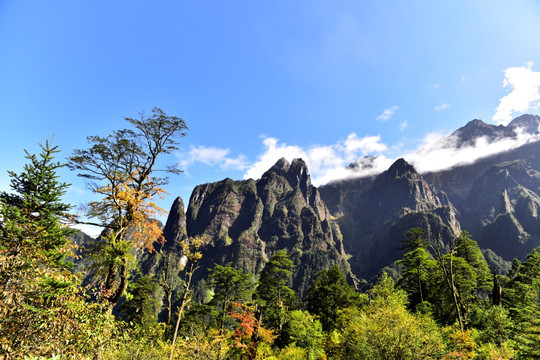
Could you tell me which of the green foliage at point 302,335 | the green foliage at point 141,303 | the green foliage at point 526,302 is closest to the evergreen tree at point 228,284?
the green foliage at point 302,335

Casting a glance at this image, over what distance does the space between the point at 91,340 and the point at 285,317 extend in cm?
2718

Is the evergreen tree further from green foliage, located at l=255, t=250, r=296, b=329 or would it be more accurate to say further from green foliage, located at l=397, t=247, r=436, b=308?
green foliage, located at l=397, t=247, r=436, b=308

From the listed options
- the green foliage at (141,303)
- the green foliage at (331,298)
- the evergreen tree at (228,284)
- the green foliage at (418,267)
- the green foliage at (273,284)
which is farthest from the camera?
the green foliage at (331,298)

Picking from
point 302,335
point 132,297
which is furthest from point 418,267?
point 132,297

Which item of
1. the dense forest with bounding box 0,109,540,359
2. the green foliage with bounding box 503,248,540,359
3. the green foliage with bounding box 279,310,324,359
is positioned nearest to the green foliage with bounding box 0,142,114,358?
the dense forest with bounding box 0,109,540,359

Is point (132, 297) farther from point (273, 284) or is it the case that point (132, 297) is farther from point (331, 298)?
point (331, 298)

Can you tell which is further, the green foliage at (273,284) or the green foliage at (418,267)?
the green foliage at (418,267)

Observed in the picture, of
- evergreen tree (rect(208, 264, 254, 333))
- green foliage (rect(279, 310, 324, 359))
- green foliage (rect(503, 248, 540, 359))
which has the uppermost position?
evergreen tree (rect(208, 264, 254, 333))

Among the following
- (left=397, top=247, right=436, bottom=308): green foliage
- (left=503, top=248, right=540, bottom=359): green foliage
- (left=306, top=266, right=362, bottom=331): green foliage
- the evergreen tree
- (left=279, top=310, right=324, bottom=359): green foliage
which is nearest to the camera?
(left=503, top=248, right=540, bottom=359): green foliage

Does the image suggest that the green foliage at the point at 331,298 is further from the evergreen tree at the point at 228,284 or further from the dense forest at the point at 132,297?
the evergreen tree at the point at 228,284

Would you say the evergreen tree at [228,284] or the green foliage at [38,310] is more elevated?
the green foliage at [38,310]

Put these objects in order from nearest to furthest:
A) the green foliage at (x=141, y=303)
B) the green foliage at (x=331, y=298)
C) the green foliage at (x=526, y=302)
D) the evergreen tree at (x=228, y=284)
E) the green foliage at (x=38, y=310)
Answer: the green foliage at (x=38, y=310), the green foliage at (x=526, y=302), the evergreen tree at (x=228, y=284), the green foliage at (x=141, y=303), the green foliage at (x=331, y=298)

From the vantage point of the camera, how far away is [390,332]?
16.2 metres

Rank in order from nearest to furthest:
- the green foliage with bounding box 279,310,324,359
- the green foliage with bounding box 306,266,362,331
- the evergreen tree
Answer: the green foliage with bounding box 279,310,324,359 < the evergreen tree < the green foliage with bounding box 306,266,362,331
